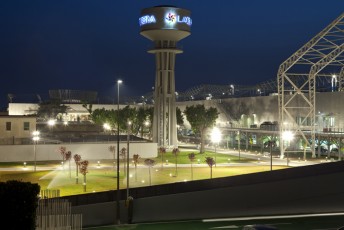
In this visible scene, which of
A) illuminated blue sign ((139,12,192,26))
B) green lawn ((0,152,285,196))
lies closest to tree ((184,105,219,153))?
illuminated blue sign ((139,12,192,26))

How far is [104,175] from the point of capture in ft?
143

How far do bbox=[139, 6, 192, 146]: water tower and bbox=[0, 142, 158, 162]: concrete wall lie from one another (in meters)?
12.7

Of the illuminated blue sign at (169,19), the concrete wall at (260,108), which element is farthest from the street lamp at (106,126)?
the concrete wall at (260,108)

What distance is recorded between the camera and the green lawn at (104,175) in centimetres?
3734

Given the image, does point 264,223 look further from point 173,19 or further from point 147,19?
point 147,19

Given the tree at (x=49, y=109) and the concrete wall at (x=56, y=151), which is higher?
the tree at (x=49, y=109)

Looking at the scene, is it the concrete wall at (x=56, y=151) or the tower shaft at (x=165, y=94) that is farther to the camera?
the tower shaft at (x=165, y=94)

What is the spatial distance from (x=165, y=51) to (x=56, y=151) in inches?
894

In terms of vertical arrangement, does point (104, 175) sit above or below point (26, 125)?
below

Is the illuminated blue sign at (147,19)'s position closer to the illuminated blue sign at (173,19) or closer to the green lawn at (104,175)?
the illuminated blue sign at (173,19)

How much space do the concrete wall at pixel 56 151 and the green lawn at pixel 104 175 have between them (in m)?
1.41

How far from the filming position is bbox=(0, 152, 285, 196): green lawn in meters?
37.3

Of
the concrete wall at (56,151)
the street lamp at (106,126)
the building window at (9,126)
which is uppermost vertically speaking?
the street lamp at (106,126)

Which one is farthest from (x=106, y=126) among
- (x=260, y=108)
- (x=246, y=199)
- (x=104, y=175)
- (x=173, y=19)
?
(x=246, y=199)
